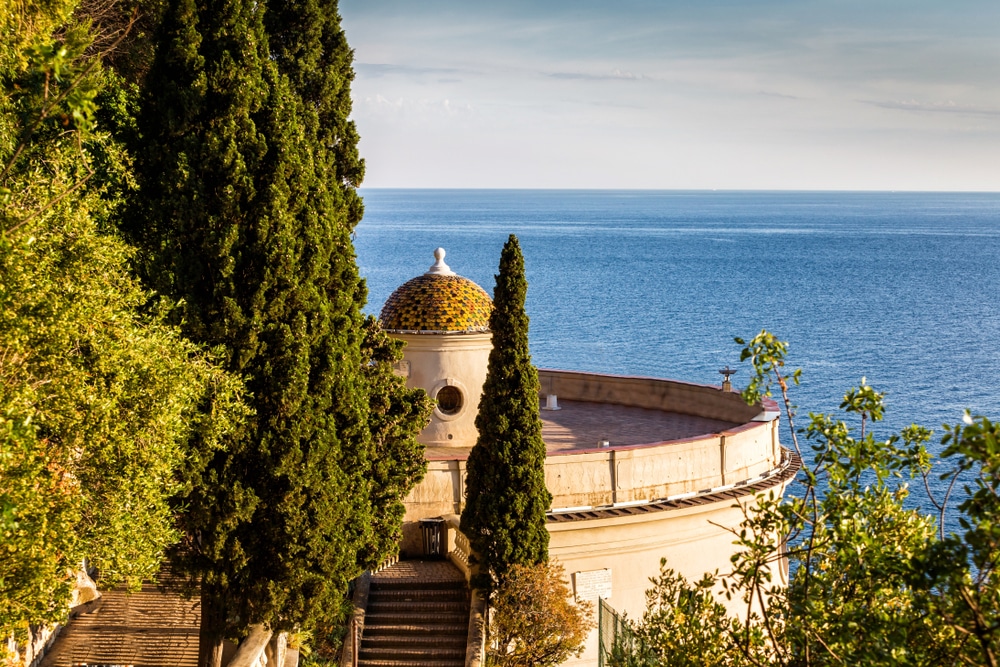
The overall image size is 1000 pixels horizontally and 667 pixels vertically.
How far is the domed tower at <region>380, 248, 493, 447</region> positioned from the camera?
22.5 meters

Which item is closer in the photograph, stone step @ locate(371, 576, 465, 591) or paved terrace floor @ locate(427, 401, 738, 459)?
stone step @ locate(371, 576, 465, 591)

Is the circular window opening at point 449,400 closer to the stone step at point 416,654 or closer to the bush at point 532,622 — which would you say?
the bush at point 532,622

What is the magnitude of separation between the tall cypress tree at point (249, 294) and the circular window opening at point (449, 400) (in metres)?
8.56

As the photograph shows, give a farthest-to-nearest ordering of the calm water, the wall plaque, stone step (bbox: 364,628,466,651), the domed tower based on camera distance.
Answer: the calm water < the domed tower < the wall plaque < stone step (bbox: 364,628,466,651)

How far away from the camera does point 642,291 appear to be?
116m

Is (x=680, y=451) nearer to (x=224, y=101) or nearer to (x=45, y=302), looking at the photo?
(x=224, y=101)

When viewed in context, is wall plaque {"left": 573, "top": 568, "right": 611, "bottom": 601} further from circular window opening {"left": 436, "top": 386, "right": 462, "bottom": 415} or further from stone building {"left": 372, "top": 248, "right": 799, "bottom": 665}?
circular window opening {"left": 436, "top": 386, "right": 462, "bottom": 415}

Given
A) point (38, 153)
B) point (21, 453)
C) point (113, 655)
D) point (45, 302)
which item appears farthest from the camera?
point (113, 655)

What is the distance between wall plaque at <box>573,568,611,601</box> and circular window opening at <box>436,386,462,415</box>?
555 cm

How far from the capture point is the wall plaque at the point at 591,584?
1833cm

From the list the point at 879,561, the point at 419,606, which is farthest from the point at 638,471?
the point at 879,561

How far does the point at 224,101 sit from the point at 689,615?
8202 mm

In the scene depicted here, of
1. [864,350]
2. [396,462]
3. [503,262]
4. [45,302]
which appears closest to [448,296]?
[503,262]

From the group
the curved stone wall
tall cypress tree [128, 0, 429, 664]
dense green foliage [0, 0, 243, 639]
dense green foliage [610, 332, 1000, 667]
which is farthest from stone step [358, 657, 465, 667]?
dense green foliage [610, 332, 1000, 667]
